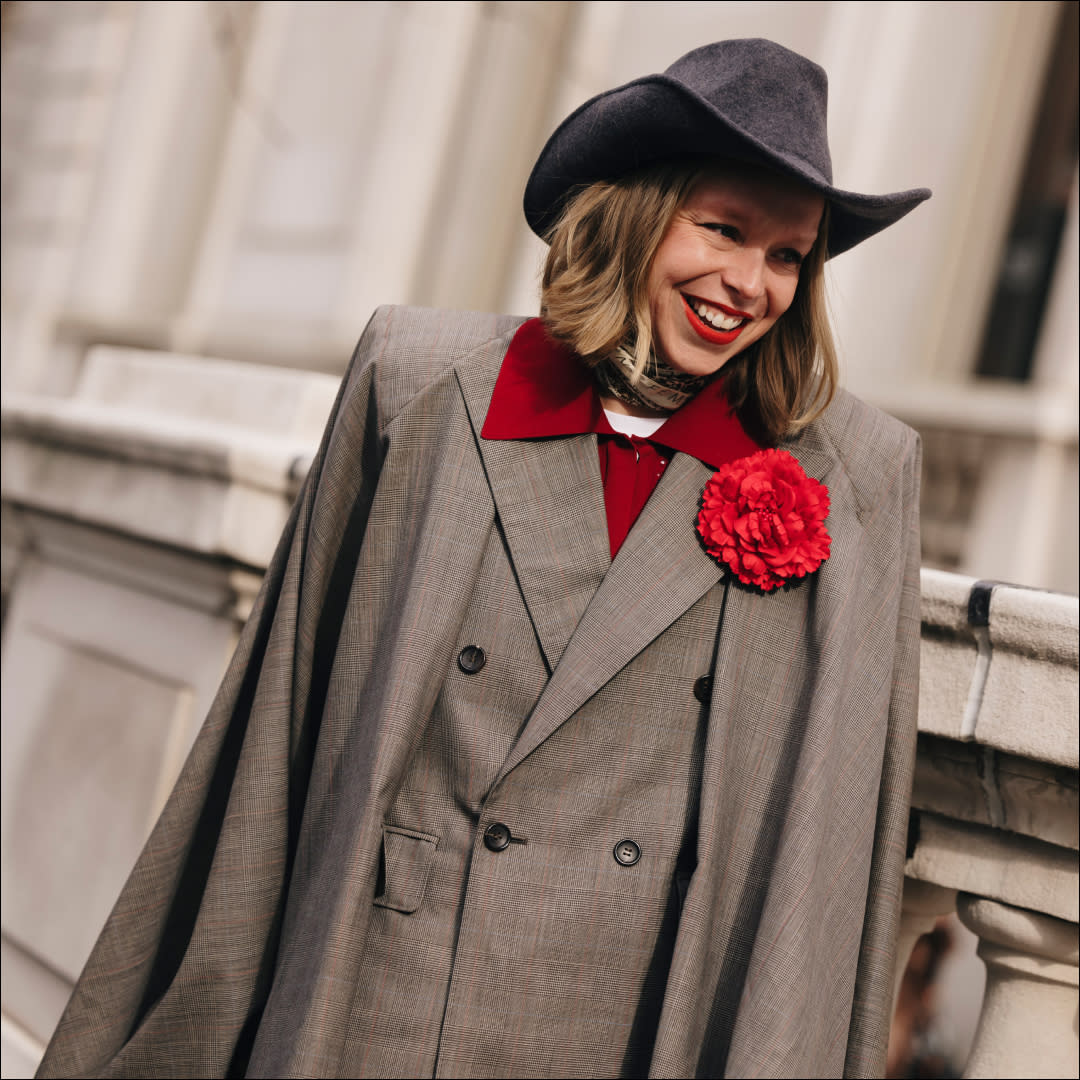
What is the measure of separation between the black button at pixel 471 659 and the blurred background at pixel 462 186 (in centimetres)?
238

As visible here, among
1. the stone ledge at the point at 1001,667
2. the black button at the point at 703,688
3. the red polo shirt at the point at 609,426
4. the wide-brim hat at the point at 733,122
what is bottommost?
the black button at the point at 703,688

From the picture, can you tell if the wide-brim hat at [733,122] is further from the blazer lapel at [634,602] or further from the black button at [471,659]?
the black button at [471,659]

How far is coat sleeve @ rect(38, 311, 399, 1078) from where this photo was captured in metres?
1.70

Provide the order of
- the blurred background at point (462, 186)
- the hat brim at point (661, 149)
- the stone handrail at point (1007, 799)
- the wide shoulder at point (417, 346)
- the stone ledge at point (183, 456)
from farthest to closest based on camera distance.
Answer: the blurred background at point (462, 186), the stone ledge at point (183, 456), the wide shoulder at point (417, 346), the stone handrail at point (1007, 799), the hat brim at point (661, 149)

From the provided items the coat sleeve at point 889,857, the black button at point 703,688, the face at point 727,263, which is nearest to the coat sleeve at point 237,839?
the face at point 727,263

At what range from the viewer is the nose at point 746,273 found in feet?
5.25

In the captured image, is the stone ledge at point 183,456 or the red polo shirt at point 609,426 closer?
the red polo shirt at point 609,426

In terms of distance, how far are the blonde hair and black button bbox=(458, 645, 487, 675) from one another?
16.4 inches

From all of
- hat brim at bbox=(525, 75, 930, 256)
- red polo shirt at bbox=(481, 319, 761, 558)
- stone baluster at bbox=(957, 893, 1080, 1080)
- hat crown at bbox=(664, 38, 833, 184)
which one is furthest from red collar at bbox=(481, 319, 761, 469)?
stone baluster at bbox=(957, 893, 1080, 1080)

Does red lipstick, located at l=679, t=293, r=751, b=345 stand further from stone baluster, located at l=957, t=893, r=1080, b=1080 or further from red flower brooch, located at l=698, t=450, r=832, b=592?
stone baluster, located at l=957, t=893, r=1080, b=1080

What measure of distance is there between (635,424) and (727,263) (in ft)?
0.89

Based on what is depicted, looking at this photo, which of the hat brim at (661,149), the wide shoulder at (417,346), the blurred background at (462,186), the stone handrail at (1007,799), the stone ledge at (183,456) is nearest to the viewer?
the hat brim at (661,149)

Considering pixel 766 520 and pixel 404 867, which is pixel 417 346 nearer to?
pixel 766 520

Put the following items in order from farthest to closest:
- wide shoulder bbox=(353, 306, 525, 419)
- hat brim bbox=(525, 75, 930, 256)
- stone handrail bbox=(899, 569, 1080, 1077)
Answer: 1. wide shoulder bbox=(353, 306, 525, 419)
2. stone handrail bbox=(899, 569, 1080, 1077)
3. hat brim bbox=(525, 75, 930, 256)
